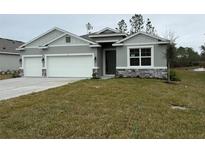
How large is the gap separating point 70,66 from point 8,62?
48.8ft

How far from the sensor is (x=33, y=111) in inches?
315

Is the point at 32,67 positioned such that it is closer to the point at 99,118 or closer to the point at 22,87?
the point at 22,87

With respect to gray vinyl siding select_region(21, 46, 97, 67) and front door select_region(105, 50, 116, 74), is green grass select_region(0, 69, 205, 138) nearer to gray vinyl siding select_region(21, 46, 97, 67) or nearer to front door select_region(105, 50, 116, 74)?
gray vinyl siding select_region(21, 46, 97, 67)

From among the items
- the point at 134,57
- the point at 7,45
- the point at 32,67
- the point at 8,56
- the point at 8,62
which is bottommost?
the point at 32,67

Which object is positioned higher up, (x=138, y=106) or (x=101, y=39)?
(x=101, y=39)

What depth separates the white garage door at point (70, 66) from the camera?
2206cm

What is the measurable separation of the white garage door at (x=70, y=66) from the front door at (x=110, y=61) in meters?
Result: 1.88

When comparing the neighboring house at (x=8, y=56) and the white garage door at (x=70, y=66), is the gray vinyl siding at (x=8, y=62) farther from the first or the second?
the white garage door at (x=70, y=66)

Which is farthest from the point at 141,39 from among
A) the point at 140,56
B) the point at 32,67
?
the point at 32,67

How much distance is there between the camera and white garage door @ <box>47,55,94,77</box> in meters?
A: 22.1

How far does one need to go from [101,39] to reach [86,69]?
2.87 meters

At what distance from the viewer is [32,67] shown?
24.1 meters
